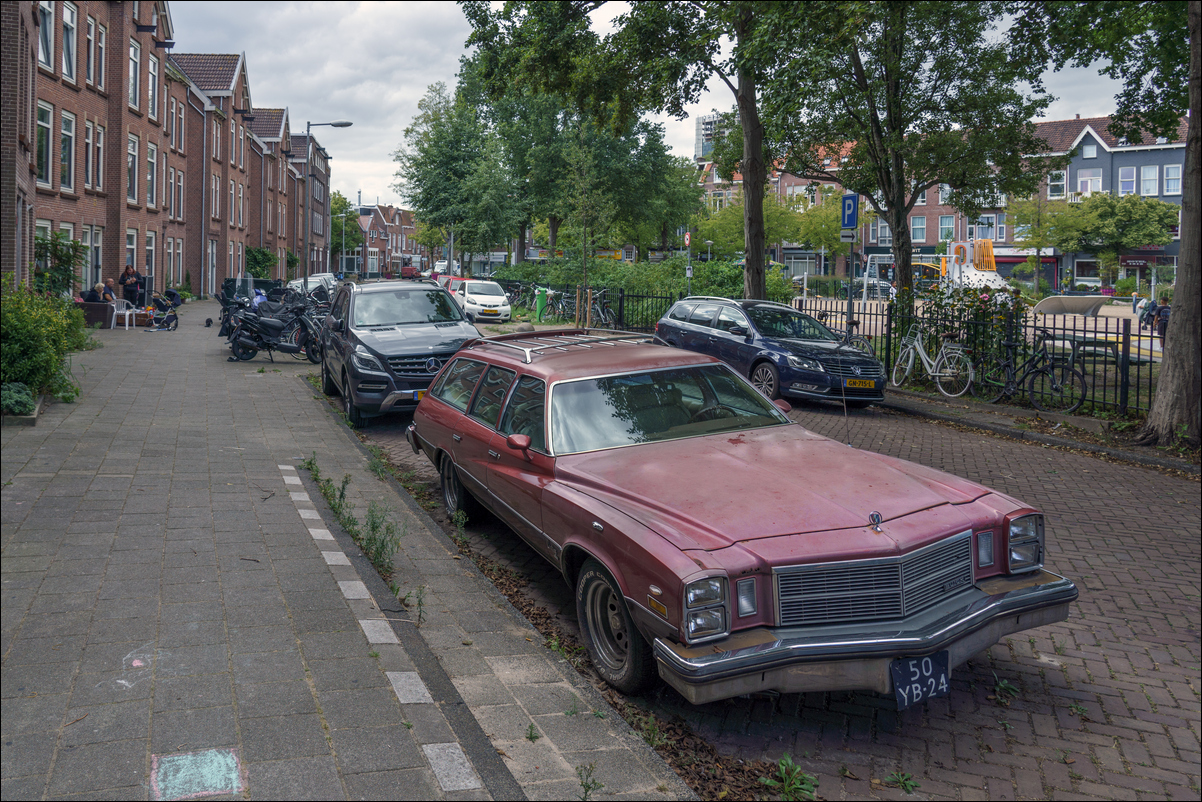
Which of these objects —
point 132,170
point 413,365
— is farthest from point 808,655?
point 132,170

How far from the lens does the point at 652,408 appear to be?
210 inches

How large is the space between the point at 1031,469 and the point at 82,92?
26.7 m

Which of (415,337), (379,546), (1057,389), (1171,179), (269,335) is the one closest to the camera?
(379,546)

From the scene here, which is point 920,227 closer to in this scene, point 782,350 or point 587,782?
point 782,350

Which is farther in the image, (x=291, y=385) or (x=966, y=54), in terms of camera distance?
(x=966, y=54)

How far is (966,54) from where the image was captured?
60.3 feet

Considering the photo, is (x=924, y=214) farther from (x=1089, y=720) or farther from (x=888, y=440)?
(x=1089, y=720)

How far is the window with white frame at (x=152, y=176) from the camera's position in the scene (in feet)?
106

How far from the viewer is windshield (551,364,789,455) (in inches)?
203

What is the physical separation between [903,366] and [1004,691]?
40.3ft

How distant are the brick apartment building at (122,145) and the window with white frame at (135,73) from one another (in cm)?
4

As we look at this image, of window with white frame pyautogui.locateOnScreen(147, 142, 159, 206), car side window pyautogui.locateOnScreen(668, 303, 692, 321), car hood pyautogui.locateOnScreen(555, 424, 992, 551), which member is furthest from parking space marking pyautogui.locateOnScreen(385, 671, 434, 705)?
window with white frame pyautogui.locateOnScreen(147, 142, 159, 206)

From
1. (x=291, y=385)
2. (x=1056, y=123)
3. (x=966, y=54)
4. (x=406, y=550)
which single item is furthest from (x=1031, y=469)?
(x=1056, y=123)

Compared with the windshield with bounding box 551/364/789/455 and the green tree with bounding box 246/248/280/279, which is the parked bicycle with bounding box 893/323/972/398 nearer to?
the windshield with bounding box 551/364/789/455
